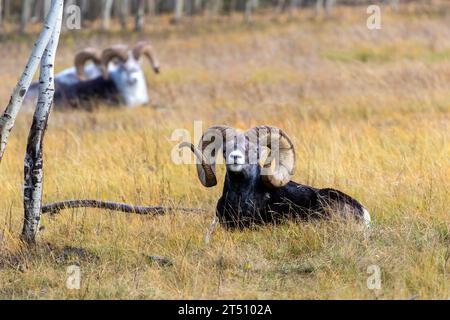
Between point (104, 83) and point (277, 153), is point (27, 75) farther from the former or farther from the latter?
point (104, 83)

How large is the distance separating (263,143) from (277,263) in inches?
48.6

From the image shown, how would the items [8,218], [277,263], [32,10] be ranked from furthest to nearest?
[32,10]
[8,218]
[277,263]

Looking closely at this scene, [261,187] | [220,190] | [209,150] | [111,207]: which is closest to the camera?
[261,187]

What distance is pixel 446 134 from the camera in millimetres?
11016

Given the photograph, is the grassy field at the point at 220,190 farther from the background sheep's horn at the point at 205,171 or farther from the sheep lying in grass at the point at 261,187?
the background sheep's horn at the point at 205,171

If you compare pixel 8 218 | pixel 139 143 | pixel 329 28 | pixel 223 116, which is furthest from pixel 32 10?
pixel 8 218

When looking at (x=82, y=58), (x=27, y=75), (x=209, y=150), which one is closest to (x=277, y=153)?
(x=209, y=150)

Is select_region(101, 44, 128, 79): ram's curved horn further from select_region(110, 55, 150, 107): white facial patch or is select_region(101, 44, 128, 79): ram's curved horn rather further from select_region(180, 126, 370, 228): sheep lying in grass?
select_region(180, 126, 370, 228): sheep lying in grass

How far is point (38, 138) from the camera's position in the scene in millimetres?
7316

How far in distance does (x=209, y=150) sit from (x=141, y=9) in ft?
92.0

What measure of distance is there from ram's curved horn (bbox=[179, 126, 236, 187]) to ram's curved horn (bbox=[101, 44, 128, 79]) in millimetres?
11323

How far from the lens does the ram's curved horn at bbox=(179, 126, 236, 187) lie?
7.72m

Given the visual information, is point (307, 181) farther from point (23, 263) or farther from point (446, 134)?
point (23, 263)

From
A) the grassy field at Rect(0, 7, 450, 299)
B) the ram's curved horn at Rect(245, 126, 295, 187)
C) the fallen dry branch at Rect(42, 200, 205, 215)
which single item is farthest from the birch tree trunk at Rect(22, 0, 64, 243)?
the ram's curved horn at Rect(245, 126, 295, 187)
